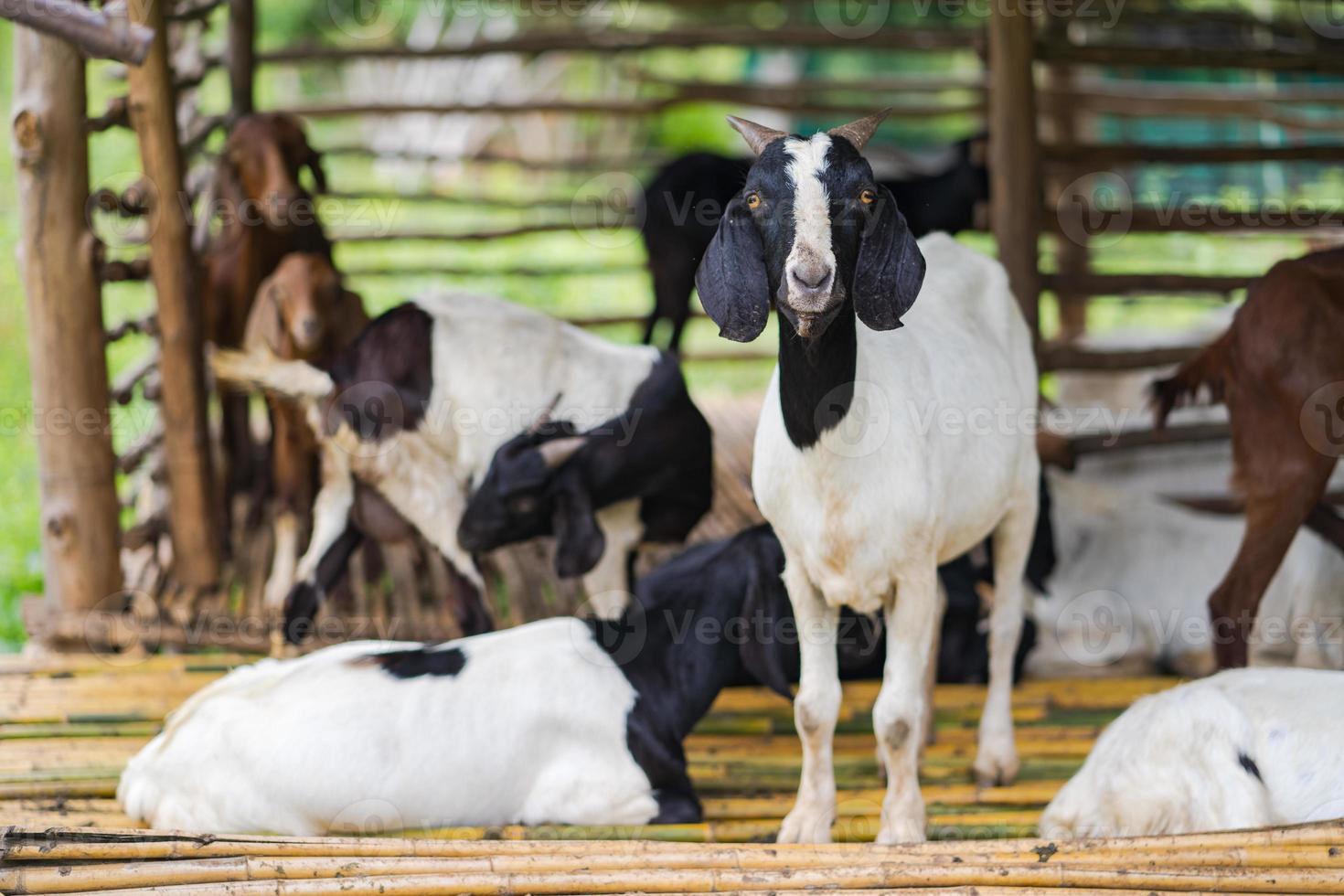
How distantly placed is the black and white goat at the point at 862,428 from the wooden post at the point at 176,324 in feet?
9.59

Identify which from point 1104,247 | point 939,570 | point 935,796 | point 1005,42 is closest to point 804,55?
point 1104,247

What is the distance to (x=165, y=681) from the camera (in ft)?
17.8

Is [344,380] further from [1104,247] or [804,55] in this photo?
[804,55]

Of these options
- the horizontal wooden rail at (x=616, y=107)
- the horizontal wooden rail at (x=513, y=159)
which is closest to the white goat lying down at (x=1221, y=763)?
the horizontal wooden rail at (x=513, y=159)

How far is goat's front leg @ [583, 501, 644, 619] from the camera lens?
17.8 ft

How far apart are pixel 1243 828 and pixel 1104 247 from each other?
9863 mm

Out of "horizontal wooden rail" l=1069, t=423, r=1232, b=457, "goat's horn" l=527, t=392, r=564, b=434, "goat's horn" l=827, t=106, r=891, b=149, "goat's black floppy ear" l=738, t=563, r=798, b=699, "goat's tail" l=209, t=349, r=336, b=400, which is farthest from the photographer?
"horizontal wooden rail" l=1069, t=423, r=1232, b=457

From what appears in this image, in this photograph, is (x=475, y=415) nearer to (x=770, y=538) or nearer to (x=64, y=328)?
(x=770, y=538)

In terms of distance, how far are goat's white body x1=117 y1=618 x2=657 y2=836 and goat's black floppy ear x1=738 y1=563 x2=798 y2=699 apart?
0.37 m

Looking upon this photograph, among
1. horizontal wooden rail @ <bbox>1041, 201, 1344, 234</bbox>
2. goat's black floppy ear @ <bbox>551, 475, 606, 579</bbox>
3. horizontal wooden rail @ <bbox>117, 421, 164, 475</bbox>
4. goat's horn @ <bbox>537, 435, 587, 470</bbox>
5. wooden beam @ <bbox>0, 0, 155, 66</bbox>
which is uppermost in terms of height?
wooden beam @ <bbox>0, 0, 155, 66</bbox>

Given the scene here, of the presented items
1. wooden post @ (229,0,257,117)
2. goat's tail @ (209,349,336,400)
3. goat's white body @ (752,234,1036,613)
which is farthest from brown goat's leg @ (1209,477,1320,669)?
wooden post @ (229,0,257,117)

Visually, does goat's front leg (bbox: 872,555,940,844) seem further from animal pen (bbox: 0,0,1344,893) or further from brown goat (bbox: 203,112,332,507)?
brown goat (bbox: 203,112,332,507)

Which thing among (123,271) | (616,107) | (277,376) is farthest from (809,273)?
(616,107)

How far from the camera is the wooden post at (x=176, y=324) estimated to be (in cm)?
592
